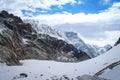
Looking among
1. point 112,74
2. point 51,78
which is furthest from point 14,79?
point 112,74

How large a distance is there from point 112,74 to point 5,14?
146 meters

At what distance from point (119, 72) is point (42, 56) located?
6087 inches

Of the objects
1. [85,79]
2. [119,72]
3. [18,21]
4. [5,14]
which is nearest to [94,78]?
[85,79]

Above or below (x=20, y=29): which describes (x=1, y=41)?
below

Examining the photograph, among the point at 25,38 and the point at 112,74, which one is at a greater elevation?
the point at 25,38

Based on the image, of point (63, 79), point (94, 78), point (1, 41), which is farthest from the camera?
point (1, 41)

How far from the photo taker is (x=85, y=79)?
18812 millimetres

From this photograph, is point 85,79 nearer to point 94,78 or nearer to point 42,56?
point 94,78

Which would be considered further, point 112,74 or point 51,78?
point 51,78

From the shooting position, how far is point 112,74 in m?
19.3

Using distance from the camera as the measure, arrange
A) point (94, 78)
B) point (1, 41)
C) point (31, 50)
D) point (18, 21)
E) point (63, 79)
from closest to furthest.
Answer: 1. point (94, 78)
2. point (63, 79)
3. point (1, 41)
4. point (31, 50)
5. point (18, 21)

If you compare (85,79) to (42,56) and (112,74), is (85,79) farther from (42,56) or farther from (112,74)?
(42,56)

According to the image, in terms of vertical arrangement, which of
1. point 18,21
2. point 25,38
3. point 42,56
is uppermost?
point 18,21

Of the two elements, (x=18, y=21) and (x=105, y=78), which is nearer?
(x=105, y=78)
